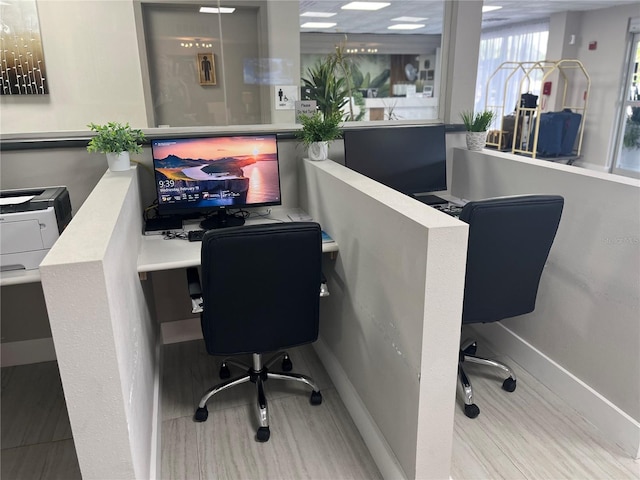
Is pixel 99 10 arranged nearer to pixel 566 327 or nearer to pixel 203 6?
pixel 203 6

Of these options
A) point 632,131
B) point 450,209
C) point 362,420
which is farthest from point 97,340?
point 632,131

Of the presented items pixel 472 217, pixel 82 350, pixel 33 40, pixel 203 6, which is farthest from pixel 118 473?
pixel 203 6

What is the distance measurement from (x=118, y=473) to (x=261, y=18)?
2.89 metres

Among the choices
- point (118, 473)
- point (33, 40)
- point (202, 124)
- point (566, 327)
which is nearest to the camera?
point (118, 473)

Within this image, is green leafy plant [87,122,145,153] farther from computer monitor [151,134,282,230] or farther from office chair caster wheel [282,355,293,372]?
office chair caster wheel [282,355,293,372]

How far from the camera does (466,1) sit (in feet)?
9.63

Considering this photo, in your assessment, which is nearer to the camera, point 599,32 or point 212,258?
point 212,258

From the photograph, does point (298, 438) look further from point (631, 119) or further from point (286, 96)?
point (631, 119)

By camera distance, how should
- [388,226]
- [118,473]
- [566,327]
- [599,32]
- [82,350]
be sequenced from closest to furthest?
[82,350], [118,473], [388,226], [566,327], [599,32]

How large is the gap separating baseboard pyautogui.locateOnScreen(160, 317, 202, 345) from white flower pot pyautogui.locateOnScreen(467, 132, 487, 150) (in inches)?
79.5

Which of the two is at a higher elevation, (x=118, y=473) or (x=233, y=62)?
(x=233, y=62)

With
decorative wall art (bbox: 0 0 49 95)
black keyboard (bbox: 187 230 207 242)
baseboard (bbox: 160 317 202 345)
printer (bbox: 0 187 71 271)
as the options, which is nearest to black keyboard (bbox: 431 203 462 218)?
black keyboard (bbox: 187 230 207 242)

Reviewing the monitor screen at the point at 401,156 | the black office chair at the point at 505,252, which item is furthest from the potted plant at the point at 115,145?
the black office chair at the point at 505,252

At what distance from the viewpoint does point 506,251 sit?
205 cm
